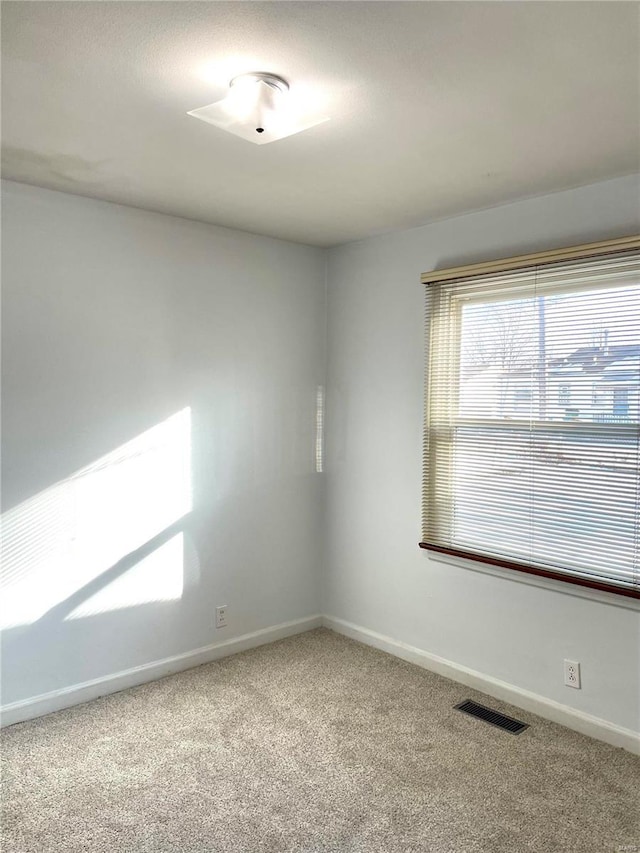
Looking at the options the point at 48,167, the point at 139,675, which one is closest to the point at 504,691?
the point at 139,675

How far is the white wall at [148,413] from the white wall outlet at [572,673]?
1.72 meters

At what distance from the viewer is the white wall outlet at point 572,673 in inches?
115

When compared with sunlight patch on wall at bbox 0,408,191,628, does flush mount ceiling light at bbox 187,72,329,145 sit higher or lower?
higher

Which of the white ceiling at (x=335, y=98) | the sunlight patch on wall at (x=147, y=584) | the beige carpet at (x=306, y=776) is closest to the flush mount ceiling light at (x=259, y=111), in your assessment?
the white ceiling at (x=335, y=98)

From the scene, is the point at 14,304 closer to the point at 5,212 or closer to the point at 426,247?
the point at 5,212

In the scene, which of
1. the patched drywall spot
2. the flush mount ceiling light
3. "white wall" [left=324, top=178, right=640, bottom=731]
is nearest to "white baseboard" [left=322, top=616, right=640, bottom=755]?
"white wall" [left=324, top=178, right=640, bottom=731]

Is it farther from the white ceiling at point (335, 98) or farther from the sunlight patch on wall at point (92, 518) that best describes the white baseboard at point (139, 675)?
the white ceiling at point (335, 98)

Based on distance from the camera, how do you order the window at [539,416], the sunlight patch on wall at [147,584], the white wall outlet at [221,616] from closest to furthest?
the window at [539,416] < the sunlight patch on wall at [147,584] < the white wall outlet at [221,616]

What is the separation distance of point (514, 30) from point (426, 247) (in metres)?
1.90

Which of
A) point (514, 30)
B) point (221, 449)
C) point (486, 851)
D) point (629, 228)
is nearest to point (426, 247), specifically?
point (629, 228)

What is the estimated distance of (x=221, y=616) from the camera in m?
3.70

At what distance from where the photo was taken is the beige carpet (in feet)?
7.14

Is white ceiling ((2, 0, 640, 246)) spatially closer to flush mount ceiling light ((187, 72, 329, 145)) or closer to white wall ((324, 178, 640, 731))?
flush mount ceiling light ((187, 72, 329, 145))

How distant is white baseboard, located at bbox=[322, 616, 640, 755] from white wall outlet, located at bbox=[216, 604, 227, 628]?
0.78 metres
